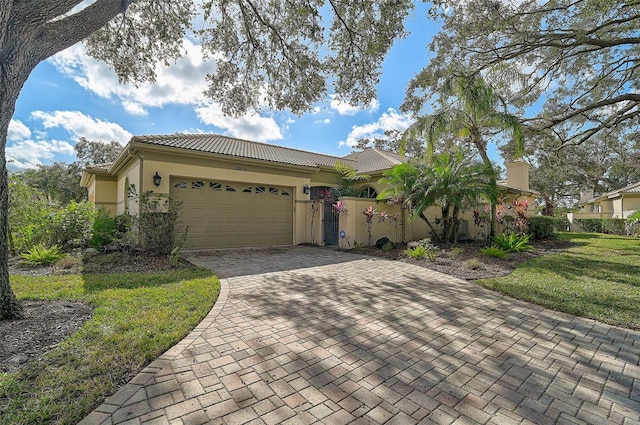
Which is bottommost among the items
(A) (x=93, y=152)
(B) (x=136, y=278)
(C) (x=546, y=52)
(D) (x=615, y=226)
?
(B) (x=136, y=278)

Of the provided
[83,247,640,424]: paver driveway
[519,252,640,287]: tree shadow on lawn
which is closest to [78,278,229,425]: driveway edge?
[83,247,640,424]: paver driveway

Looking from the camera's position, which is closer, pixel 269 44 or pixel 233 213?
pixel 269 44

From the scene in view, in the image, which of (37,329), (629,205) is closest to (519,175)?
(629,205)

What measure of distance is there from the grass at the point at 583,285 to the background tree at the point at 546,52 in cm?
615

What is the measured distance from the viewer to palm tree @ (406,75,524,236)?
1038 cm

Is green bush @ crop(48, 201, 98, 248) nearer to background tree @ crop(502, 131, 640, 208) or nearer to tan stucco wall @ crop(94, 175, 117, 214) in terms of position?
tan stucco wall @ crop(94, 175, 117, 214)

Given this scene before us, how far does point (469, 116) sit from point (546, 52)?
3.15 m

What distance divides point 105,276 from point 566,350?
325 inches

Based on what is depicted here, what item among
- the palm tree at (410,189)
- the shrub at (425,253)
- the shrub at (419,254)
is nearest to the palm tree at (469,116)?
the palm tree at (410,189)

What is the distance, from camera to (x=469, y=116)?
11.1 m

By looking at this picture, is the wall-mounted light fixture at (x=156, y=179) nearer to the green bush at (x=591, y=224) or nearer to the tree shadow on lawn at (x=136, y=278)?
the tree shadow on lawn at (x=136, y=278)

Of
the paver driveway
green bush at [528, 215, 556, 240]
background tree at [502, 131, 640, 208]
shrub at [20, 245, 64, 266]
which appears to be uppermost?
background tree at [502, 131, 640, 208]

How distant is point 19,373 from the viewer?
9.00ft

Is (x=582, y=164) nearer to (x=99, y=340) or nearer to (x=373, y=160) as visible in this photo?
(x=373, y=160)
